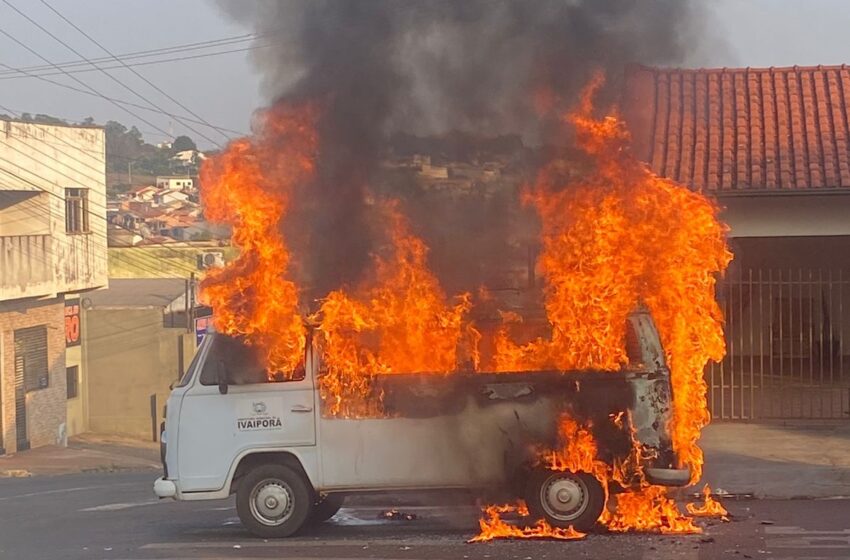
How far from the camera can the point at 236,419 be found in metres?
9.29

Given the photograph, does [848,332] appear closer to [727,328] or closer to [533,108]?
[727,328]

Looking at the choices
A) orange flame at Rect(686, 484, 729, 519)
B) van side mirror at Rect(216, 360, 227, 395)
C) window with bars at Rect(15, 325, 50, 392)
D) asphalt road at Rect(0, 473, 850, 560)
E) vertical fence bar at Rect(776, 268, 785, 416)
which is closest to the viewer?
asphalt road at Rect(0, 473, 850, 560)

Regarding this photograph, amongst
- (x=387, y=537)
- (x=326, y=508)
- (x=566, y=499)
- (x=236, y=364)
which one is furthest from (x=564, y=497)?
(x=236, y=364)

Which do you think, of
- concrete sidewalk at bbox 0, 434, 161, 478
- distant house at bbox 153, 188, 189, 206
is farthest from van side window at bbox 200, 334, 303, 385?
distant house at bbox 153, 188, 189, 206

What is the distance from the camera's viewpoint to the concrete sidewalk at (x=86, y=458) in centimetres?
2244

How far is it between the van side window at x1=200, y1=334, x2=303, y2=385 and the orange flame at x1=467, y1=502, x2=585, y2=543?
2.02 metres

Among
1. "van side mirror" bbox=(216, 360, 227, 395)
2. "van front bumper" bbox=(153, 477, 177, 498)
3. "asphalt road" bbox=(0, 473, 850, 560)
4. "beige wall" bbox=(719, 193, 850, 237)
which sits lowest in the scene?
"asphalt road" bbox=(0, 473, 850, 560)

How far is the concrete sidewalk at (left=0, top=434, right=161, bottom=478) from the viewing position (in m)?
22.4

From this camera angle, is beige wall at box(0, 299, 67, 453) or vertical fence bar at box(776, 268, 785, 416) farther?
beige wall at box(0, 299, 67, 453)

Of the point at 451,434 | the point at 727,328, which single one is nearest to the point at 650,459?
the point at 451,434

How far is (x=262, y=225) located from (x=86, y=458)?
56.1 feet

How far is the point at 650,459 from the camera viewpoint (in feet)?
29.4

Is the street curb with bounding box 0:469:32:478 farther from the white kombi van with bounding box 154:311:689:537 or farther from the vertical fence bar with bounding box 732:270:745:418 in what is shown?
the vertical fence bar with bounding box 732:270:745:418

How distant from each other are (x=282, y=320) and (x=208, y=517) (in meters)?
2.66
